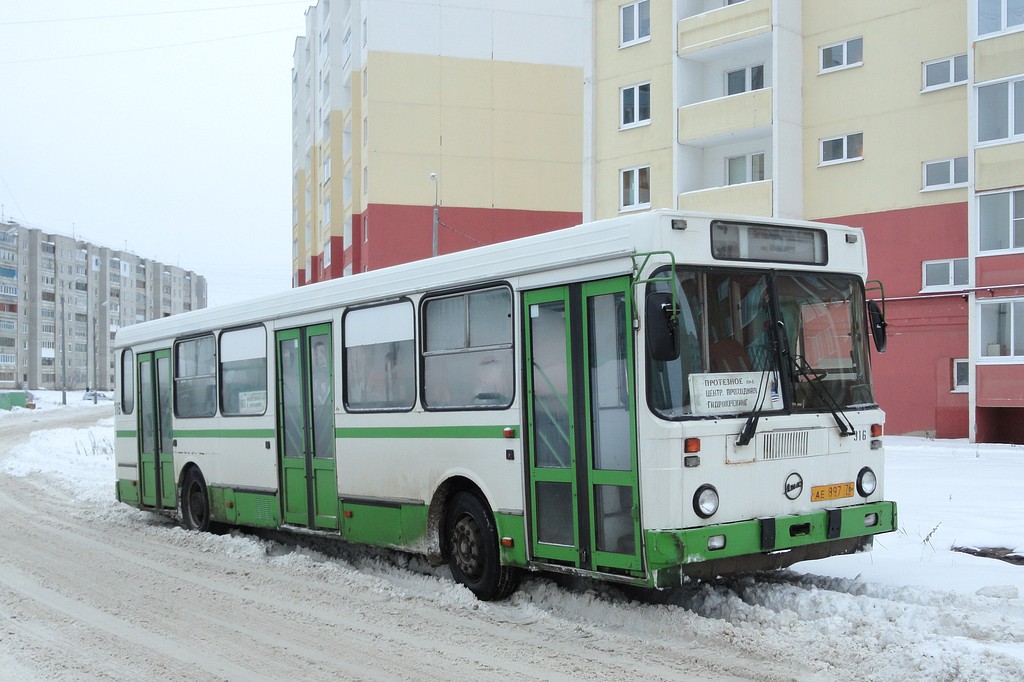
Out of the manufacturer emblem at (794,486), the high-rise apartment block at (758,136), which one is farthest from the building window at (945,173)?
the manufacturer emblem at (794,486)

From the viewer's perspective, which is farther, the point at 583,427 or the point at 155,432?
the point at 155,432

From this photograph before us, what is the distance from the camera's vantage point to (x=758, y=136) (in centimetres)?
3014

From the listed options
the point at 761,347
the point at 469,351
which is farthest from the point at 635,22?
the point at 761,347

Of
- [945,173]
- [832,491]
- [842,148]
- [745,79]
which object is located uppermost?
[745,79]

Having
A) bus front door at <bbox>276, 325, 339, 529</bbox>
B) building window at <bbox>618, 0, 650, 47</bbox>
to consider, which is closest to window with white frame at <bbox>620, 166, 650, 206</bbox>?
building window at <bbox>618, 0, 650, 47</bbox>

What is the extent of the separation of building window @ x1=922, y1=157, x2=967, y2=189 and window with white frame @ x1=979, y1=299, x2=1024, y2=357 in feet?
11.7

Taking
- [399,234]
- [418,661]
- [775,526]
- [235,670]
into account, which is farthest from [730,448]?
[399,234]

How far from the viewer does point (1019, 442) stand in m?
24.4

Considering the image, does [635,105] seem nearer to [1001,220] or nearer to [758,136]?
[758,136]

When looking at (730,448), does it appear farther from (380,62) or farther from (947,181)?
(380,62)

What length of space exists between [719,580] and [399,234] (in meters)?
33.7

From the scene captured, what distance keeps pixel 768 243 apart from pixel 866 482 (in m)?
1.96

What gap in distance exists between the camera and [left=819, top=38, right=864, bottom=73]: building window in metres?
28.2

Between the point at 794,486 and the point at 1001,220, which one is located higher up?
the point at 1001,220
